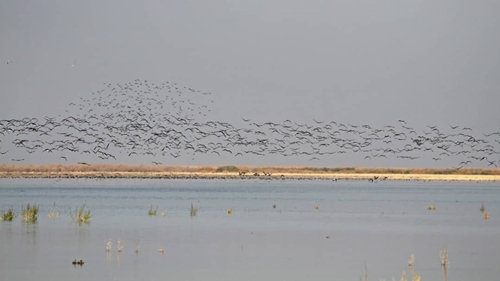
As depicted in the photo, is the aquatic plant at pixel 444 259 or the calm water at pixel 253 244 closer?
the calm water at pixel 253 244

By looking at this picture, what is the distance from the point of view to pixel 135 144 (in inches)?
2901

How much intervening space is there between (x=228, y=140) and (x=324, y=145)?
27.5ft

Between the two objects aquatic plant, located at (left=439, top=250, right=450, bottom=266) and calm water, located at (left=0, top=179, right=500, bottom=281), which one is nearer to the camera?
calm water, located at (left=0, top=179, right=500, bottom=281)

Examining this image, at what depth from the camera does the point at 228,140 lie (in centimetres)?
7650

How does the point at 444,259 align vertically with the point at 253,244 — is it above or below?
below

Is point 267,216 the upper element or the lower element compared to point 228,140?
lower

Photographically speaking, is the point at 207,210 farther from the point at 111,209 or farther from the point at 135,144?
the point at 135,144

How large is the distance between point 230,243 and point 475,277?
8603 millimetres

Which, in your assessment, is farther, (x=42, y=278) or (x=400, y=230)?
(x=400, y=230)

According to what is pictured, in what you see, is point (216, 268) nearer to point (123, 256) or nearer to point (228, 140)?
point (123, 256)

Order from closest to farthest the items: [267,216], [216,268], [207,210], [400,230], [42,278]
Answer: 1. [42,278]
2. [216,268]
3. [400,230]
4. [267,216]
5. [207,210]

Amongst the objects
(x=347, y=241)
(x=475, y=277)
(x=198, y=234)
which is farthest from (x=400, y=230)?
(x=475, y=277)

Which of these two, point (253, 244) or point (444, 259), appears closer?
point (444, 259)

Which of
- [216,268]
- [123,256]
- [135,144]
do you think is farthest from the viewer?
[135,144]
